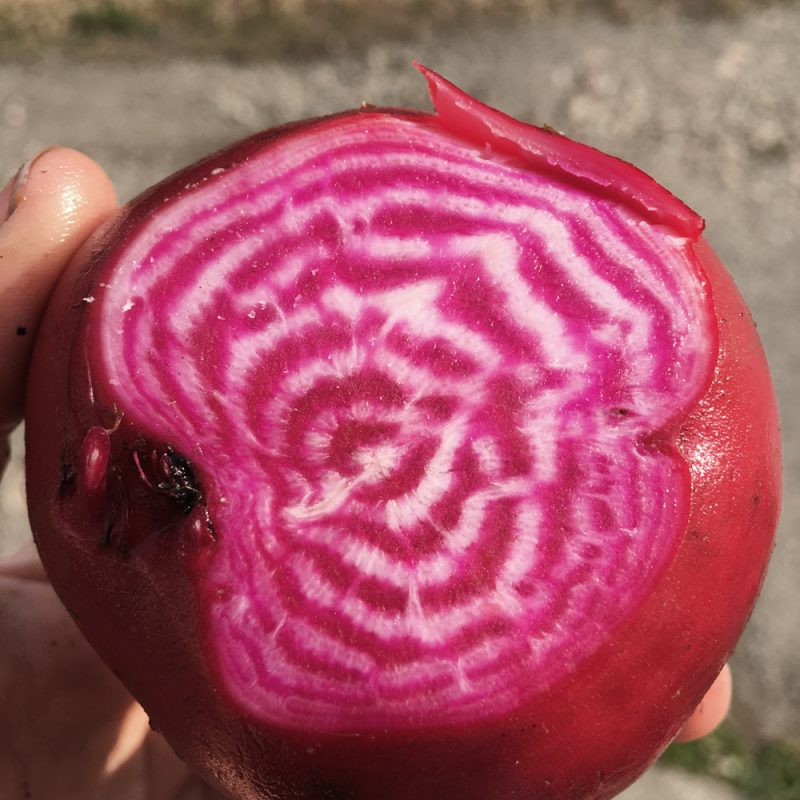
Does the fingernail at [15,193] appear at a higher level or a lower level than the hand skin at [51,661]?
higher

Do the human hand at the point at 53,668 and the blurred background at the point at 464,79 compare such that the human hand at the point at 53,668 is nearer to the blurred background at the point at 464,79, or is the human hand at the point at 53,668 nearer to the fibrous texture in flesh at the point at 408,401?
the fibrous texture in flesh at the point at 408,401

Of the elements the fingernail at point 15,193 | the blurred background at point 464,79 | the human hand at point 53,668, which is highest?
the blurred background at point 464,79

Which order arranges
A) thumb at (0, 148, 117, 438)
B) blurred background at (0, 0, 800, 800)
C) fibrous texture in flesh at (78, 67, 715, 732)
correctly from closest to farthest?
1. fibrous texture in flesh at (78, 67, 715, 732)
2. thumb at (0, 148, 117, 438)
3. blurred background at (0, 0, 800, 800)

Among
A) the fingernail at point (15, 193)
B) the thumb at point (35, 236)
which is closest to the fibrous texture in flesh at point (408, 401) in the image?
the thumb at point (35, 236)

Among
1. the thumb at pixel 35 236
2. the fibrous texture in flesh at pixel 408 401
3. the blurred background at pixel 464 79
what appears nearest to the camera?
the fibrous texture in flesh at pixel 408 401

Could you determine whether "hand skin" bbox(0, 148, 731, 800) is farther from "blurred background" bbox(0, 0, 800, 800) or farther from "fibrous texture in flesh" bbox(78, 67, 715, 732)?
"blurred background" bbox(0, 0, 800, 800)

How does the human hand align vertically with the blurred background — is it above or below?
below

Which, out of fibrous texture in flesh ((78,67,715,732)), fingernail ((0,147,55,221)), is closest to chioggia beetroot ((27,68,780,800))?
fibrous texture in flesh ((78,67,715,732))

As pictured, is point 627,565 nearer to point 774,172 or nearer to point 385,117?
point 385,117
